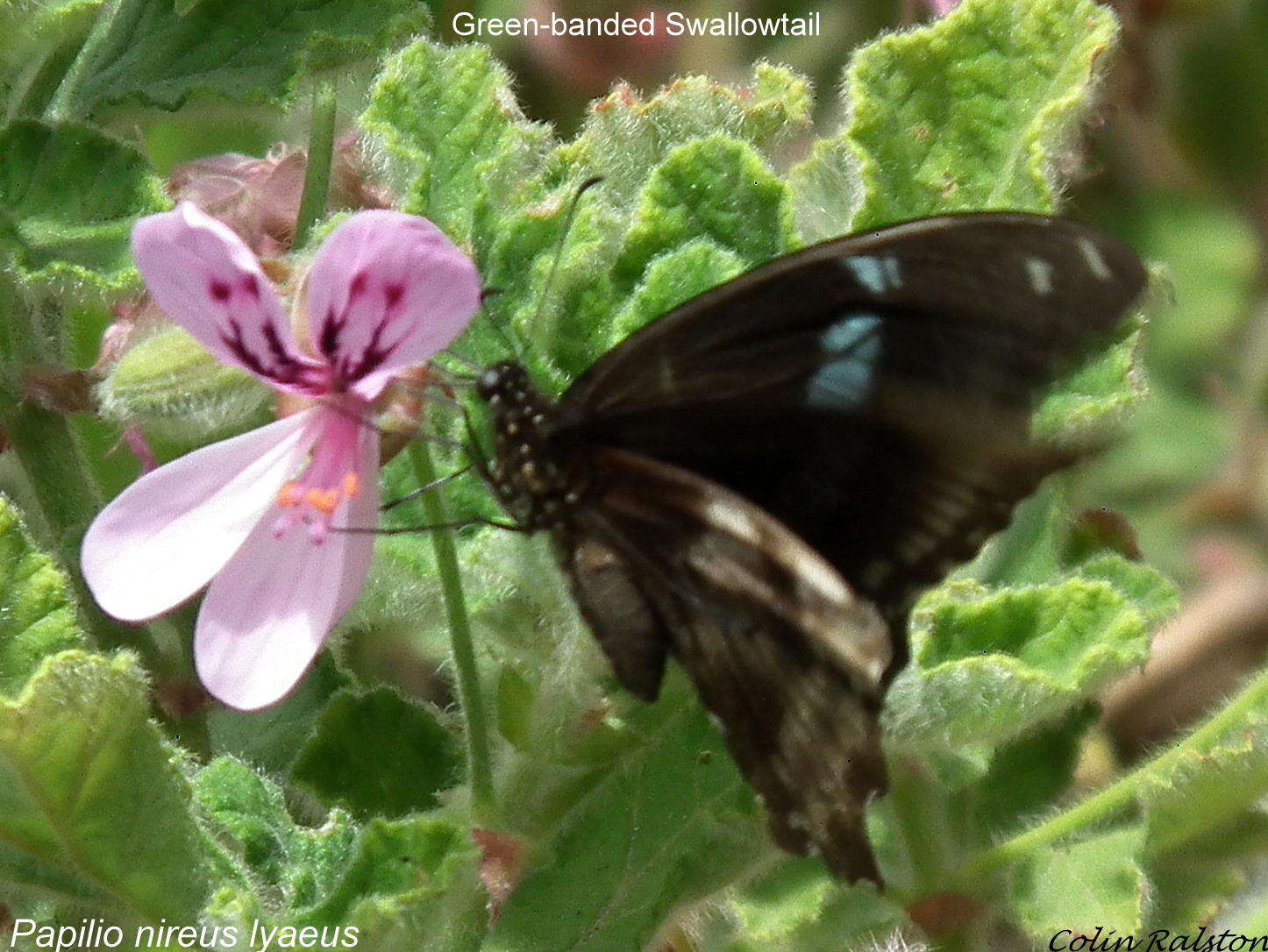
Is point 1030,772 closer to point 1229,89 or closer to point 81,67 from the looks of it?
point 81,67

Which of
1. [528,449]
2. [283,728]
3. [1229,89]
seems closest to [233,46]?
[528,449]

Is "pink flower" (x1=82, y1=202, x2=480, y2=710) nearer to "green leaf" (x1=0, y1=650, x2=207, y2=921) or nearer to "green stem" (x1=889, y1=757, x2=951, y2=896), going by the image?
"green leaf" (x1=0, y1=650, x2=207, y2=921)

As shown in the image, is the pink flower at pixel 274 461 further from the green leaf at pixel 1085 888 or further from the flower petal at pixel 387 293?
the green leaf at pixel 1085 888

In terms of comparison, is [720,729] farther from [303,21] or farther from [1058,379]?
[303,21]

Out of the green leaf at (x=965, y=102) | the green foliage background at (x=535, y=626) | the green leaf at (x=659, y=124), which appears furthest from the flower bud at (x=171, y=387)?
the green leaf at (x=965, y=102)

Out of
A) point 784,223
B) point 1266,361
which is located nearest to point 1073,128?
point 784,223

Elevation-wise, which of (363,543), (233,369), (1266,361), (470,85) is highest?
(470,85)

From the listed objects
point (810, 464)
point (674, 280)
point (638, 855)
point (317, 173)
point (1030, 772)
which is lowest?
point (1030, 772)

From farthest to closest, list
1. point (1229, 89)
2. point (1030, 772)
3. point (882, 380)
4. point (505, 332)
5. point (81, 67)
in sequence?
point (1229, 89) → point (1030, 772) → point (81, 67) → point (505, 332) → point (882, 380)
